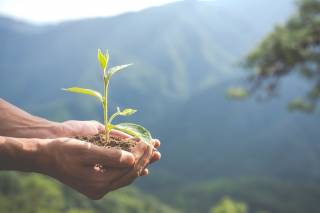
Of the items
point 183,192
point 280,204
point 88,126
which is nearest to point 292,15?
point 88,126

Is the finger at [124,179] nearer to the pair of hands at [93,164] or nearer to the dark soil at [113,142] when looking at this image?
the pair of hands at [93,164]

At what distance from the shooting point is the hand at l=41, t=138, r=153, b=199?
7.50 feet

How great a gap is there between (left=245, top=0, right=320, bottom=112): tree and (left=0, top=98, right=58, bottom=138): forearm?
29.6 feet

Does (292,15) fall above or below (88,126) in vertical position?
above

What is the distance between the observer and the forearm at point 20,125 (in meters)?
2.98

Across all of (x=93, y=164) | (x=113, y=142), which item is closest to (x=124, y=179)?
(x=93, y=164)

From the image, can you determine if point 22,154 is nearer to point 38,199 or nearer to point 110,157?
point 110,157

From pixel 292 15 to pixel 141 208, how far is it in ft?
265

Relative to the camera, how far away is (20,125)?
303 centimetres

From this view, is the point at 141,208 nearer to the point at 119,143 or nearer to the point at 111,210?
the point at 111,210

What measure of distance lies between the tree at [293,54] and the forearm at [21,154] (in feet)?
31.5

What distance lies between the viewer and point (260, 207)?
13575 cm

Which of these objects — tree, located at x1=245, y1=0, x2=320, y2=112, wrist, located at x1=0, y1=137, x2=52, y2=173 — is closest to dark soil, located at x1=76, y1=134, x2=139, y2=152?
wrist, located at x1=0, y1=137, x2=52, y2=173

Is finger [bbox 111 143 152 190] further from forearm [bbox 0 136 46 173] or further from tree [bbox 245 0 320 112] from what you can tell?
tree [bbox 245 0 320 112]
